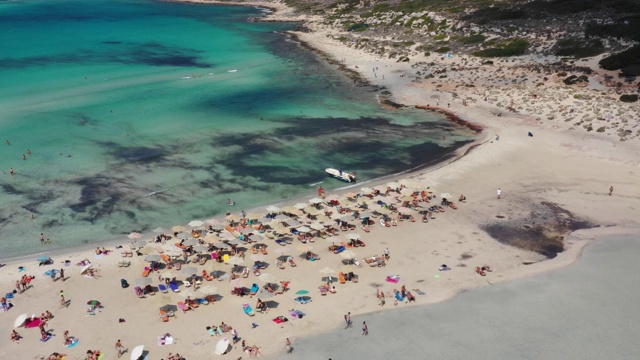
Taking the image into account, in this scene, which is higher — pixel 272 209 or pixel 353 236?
pixel 353 236

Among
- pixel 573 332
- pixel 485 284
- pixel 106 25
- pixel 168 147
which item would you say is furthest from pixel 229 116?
pixel 106 25

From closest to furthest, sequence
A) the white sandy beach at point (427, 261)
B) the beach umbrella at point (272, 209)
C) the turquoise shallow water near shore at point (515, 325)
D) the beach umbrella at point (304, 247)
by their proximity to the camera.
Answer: the turquoise shallow water near shore at point (515, 325) < the white sandy beach at point (427, 261) < the beach umbrella at point (304, 247) < the beach umbrella at point (272, 209)

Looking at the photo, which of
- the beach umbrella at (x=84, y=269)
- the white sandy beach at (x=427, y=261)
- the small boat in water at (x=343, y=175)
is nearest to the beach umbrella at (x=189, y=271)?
the white sandy beach at (x=427, y=261)

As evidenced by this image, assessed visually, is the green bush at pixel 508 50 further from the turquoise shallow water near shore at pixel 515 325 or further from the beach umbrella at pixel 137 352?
the beach umbrella at pixel 137 352

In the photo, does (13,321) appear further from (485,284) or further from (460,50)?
(460,50)

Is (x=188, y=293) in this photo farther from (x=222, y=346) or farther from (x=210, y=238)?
(x=210, y=238)

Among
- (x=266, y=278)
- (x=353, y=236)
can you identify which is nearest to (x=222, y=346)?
(x=266, y=278)
